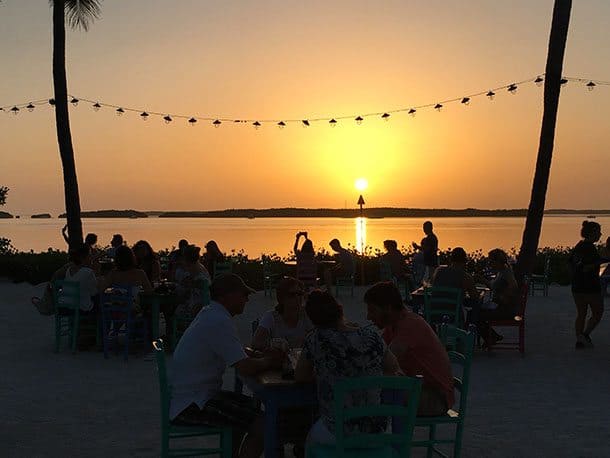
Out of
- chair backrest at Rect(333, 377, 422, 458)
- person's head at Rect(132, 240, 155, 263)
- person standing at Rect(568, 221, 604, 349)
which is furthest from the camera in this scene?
person's head at Rect(132, 240, 155, 263)

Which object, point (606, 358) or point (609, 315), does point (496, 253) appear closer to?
point (606, 358)

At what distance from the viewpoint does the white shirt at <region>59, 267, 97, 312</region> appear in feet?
33.3

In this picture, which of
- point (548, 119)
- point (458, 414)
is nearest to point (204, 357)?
point (458, 414)

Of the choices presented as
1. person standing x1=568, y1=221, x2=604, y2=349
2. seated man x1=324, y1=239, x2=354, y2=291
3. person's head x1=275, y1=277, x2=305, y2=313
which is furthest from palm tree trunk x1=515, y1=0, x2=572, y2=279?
person's head x1=275, y1=277, x2=305, y2=313

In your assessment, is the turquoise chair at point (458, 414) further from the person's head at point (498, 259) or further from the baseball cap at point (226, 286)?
the person's head at point (498, 259)

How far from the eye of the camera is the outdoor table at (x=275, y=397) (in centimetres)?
454

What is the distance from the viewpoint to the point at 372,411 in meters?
4.00

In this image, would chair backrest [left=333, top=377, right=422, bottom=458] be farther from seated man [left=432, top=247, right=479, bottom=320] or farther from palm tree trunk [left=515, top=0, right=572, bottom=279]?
palm tree trunk [left=515, top=0, right=572, bottom=279]

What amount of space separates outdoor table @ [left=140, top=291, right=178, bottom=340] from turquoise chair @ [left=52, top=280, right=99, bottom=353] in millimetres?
717

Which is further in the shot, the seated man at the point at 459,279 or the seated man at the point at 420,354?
the seated man at the point at 459,279

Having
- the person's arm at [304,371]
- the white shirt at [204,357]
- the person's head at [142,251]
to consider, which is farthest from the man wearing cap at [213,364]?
the person's head at [142,251]

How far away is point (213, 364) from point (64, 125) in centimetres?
1426

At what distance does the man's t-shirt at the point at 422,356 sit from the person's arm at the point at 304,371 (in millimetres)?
914

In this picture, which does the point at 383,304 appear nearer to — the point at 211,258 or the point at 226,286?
the point at 226,286
